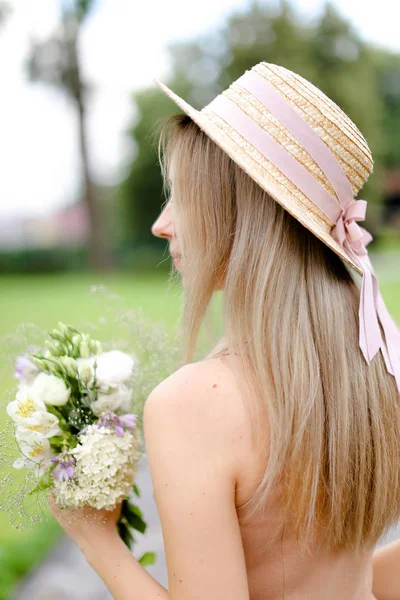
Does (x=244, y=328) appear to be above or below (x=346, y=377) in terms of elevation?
above

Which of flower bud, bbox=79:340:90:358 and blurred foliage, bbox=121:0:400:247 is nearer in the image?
flower bud, bbox=79:340:90:358

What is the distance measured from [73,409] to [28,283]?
Result: 22636 mm

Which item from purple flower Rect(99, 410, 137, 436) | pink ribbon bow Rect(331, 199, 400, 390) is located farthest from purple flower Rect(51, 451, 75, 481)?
pink ribbon bow Rect(331, 199, 400, 390)

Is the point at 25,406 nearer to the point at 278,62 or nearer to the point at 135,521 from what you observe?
the point at 135,521

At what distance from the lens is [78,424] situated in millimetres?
1597

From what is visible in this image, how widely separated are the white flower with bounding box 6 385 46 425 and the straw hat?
741 millimetres

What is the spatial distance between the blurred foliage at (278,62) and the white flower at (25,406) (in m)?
19.8

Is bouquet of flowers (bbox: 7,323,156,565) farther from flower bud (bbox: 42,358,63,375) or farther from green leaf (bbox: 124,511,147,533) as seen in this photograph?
green leaf (bbox: 124,511,147,533)

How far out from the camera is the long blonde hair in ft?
4.52

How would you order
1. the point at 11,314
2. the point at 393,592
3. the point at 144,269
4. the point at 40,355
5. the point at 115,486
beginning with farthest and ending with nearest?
the point at 144,269 < the point at 11,314 < the point at 393,592 < the point at 40,355 < the point at 115,486

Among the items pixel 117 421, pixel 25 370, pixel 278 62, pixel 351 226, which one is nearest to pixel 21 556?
pixel 25 370

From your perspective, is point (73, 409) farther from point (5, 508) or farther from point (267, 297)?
point (267, 297)

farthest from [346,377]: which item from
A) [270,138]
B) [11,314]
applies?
[11,314]

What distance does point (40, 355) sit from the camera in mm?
1658
